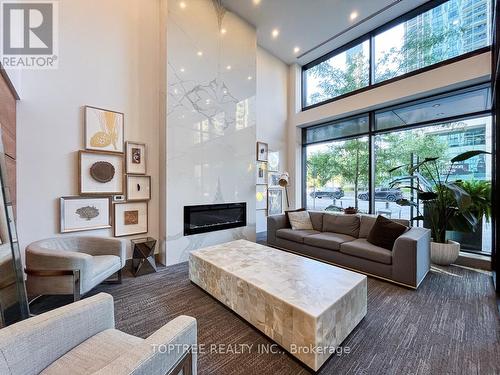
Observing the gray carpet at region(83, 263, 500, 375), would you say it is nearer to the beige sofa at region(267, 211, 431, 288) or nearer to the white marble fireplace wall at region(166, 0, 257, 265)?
the beige sofa at region(267, 211, 431, 288)

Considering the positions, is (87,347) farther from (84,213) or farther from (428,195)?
(428,195)

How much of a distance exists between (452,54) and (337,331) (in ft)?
15.6

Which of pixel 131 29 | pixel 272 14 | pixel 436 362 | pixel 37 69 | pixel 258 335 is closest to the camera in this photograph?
pixel 436 362

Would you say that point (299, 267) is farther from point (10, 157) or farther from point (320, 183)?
point (320, 183)

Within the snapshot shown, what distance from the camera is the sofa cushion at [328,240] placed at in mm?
3430

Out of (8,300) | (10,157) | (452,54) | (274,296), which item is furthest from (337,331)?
(452,54)

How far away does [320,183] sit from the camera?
5.75 m

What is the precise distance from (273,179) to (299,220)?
1.62m

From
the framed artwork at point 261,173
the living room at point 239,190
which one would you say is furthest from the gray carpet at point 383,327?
the framed artwork at point 261,173

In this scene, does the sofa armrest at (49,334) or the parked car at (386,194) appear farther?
the parked car at (386,194)

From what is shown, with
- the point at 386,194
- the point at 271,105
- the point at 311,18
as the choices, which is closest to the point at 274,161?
the point at 271,105

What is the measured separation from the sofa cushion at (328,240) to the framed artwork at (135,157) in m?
3.02

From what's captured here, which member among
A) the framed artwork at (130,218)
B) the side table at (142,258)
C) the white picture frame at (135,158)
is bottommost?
the side table at (142,258)

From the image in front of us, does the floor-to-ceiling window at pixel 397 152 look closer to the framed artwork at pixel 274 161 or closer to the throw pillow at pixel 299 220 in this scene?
the framed artwork at pixel 274 161
